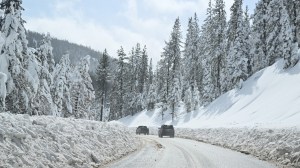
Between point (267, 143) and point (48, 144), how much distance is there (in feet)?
41.9

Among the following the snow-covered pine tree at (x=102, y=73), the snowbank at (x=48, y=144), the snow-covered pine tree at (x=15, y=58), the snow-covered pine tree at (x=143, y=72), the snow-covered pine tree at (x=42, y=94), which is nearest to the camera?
the snowbank at (x=48, y=144)

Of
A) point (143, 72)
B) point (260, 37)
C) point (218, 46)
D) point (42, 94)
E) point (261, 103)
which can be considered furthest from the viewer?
point (143, 72)

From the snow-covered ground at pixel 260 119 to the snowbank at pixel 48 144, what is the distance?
7.87 meters

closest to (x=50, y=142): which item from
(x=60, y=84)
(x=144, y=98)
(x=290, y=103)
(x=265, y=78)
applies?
(x=290, y=103)

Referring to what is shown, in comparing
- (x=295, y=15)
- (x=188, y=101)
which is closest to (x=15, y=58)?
(x=295, y=15)

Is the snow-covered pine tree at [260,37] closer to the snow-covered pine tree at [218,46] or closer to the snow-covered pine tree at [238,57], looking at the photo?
the snow-covered pine tree at [238,57]

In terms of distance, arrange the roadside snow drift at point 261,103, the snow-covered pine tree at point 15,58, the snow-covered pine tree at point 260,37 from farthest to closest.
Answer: the snow-covered pine tree at point 260,37 → the roadside snow drift at point 261,103 → the snow-covered pine tree at point 15,58

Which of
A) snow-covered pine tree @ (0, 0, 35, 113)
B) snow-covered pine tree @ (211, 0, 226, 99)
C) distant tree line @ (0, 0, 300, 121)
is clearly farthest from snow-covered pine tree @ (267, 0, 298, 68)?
snow-covered pine tree @ (0, 0, 35, 113)

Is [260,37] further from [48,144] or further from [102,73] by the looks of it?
[48,144]

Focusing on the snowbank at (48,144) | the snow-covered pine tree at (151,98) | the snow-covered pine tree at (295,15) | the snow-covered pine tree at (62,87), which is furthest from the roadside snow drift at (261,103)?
the snow-covered pine tree at (151,98)

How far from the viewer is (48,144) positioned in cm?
1238

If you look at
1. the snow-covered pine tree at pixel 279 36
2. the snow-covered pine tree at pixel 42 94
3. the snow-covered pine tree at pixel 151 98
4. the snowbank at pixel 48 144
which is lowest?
the snowbank at pixel 48 144

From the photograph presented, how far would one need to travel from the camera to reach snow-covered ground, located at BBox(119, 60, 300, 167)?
19.2m

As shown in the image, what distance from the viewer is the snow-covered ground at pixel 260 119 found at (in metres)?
19.2
